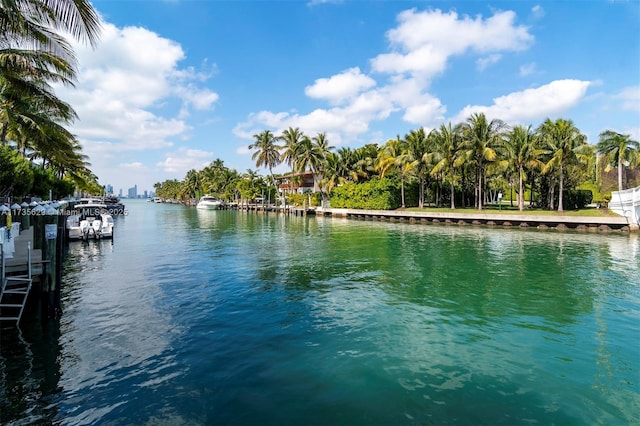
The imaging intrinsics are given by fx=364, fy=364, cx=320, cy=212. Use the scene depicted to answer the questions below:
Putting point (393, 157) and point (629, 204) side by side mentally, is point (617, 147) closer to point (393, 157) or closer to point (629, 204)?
point (629, 204)

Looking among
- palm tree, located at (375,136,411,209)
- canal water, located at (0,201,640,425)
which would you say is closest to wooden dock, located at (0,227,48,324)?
canal water, located at (0,201,640,425)

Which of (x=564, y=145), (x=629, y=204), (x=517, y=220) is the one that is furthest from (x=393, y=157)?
(x=629, y=204)

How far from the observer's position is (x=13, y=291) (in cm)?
1094

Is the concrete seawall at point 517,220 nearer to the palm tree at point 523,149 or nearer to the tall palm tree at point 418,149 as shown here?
the palm tree at point 523,149

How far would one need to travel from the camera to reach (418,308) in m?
13.4

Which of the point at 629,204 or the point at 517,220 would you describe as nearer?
the point at 629,204

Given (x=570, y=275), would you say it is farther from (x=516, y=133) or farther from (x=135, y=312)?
(x=516, y=133)

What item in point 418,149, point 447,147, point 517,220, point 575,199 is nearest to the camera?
point 517,220

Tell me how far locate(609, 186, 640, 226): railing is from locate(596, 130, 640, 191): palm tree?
118 inches

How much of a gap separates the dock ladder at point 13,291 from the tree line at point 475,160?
5090 centimetres

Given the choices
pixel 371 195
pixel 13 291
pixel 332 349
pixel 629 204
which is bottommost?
pixel 332 349

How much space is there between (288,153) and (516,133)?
1754 inches

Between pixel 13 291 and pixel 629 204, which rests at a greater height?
pixel 629 204

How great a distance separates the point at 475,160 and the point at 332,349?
5298 cm
